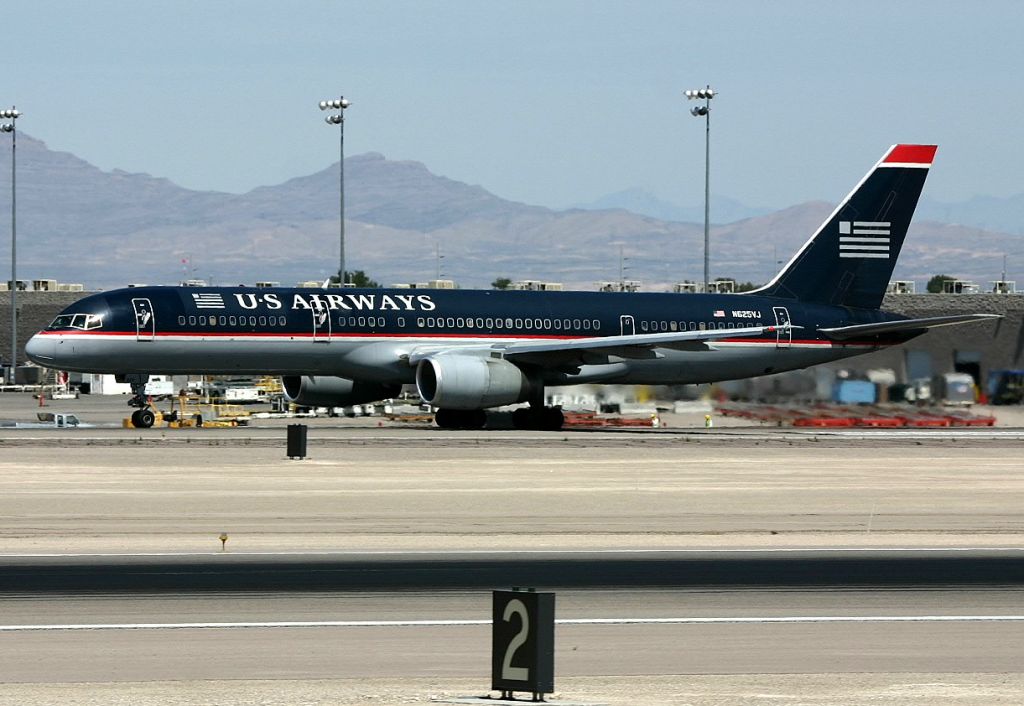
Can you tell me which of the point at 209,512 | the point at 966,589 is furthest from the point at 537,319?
the point at 966,589

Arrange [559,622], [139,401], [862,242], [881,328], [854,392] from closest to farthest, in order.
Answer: [559,622], [139,401], [854,392], [881,328], [862,242]

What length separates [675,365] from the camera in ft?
199

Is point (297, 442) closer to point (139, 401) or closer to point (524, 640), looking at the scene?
point (139, 401)

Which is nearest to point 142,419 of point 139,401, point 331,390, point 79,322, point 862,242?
point 139,401

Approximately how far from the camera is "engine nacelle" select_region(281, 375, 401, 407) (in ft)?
193

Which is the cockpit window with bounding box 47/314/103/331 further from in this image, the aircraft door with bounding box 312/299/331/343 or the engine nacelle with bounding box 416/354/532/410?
the engine nacelle with bounding box 416/354/532/410

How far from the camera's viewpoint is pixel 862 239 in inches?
2584

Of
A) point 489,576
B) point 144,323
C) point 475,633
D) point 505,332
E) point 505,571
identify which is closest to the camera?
point 475,633

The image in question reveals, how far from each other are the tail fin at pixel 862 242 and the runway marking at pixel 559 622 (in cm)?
4659

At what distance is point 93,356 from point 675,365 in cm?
2028

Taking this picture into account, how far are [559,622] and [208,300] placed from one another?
126 ft

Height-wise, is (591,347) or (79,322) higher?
(79,322)

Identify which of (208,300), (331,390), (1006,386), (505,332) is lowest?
(331,390)

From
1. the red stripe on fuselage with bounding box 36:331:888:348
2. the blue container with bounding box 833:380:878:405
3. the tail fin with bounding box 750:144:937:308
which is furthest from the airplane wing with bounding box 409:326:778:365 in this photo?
the tail fin with bounding box 750:144:937:308
